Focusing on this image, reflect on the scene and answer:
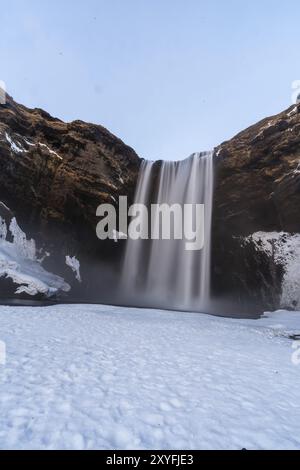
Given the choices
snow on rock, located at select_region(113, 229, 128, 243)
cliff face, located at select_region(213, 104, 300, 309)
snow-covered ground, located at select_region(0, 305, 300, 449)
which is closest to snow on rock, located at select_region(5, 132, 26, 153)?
snow on rock, located at select_region(113, 229, 128, 243)

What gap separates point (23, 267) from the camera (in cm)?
2248

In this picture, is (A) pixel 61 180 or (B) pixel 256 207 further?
(A) pixel 61 180

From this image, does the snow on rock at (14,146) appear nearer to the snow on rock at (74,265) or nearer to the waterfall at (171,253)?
the snow on rock at (74,265)

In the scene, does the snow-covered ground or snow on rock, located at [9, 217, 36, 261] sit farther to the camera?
snow on rock, located at [9, 217, 36, 261]

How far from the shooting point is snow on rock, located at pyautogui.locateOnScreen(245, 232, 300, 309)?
76.1 feet

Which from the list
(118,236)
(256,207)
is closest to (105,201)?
(118,236)

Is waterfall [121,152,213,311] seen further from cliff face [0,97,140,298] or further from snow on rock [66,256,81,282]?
snow on rock [66,256,81,282]

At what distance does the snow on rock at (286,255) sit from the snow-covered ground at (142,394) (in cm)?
1679

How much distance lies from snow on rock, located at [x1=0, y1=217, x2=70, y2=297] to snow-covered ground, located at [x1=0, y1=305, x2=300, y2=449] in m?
13.3

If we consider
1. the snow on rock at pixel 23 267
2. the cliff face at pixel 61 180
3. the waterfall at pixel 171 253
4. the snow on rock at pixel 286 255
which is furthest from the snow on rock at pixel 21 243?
the snow on rock at pixel 286 255

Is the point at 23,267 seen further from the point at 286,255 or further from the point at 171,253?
the point at 286,255

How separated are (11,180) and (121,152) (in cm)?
1095

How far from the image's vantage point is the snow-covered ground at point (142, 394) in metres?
3.12

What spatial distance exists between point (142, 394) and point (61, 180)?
2521 cm
